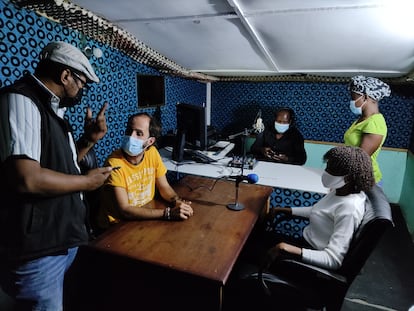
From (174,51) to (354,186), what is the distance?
240 centimetres

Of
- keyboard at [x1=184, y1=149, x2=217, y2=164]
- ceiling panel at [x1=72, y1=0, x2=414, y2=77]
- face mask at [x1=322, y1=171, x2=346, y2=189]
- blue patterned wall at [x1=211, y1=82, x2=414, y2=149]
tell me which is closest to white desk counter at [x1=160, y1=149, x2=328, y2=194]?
keyboard at [x1=184, y1=149, x2=217, y2=164]

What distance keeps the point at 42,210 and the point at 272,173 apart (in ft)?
6.78

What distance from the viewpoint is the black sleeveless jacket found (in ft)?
3.26

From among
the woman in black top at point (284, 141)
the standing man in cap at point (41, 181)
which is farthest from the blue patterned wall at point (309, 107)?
the standing man in cap at point (41, 181)

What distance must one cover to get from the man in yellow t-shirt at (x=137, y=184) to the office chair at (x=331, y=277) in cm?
61

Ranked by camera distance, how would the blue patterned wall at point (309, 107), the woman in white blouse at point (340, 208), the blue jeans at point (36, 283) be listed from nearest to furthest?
1. the blue jeans at point (36, 283)
2. the woman in white blouse at point (340, 208)
3. the blue patterned wall at point (309, 107)

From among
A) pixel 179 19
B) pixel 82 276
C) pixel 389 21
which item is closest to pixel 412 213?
pixel 389 21

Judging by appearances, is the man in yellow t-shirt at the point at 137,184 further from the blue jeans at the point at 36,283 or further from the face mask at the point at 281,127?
the face mask at the point at 281,127

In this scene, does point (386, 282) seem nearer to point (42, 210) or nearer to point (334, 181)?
point (334, 181)

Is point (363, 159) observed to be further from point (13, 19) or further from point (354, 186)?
point (13, 19)

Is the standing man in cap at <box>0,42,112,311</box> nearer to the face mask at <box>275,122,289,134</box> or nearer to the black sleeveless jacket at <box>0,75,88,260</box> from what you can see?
the black sleeveless jacket at <box>0,75,88,260</box>

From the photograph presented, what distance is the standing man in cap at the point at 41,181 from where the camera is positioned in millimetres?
923

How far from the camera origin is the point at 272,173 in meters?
2.62

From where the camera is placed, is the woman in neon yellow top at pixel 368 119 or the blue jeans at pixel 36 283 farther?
the woman in neon yellow top at pixel 368 119
